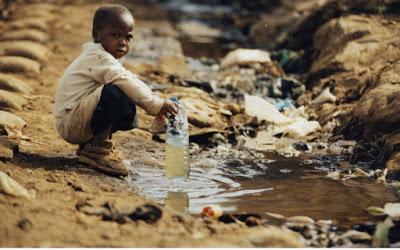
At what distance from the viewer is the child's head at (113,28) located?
3973 mm

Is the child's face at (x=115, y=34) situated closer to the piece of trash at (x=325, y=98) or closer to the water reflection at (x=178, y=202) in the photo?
the water reflection at (x=178, y=202)

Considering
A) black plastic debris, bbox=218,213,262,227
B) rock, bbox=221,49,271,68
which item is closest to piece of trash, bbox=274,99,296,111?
rock, bbox=221,49,271,68

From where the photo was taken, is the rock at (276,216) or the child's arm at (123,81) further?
the child's arm at (123,81)

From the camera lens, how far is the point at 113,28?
13.0ft

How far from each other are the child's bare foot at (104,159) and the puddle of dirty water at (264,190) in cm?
13

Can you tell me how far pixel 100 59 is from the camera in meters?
3.94

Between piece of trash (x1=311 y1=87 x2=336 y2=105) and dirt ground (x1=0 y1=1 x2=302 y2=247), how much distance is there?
74.1 inches

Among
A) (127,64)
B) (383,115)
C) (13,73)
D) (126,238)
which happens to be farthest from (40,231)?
(127,64)

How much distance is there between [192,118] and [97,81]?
1.64 metres

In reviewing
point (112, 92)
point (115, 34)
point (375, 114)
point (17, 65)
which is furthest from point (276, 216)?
point (17, 65)

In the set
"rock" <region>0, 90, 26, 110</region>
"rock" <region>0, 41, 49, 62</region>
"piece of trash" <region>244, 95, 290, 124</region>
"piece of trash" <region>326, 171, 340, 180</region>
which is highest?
"rock" <region>0, 41, 49, 62</region>

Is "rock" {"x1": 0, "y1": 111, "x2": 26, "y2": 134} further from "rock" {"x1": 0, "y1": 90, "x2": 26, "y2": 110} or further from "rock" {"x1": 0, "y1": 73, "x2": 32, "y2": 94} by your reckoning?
"rock" {"x1": 0, "y1": 73, "x2": 32, "y2": 94}

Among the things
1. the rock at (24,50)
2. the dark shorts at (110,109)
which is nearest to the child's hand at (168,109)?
the dark shorts at (110,109)

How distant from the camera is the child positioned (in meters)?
3.91
